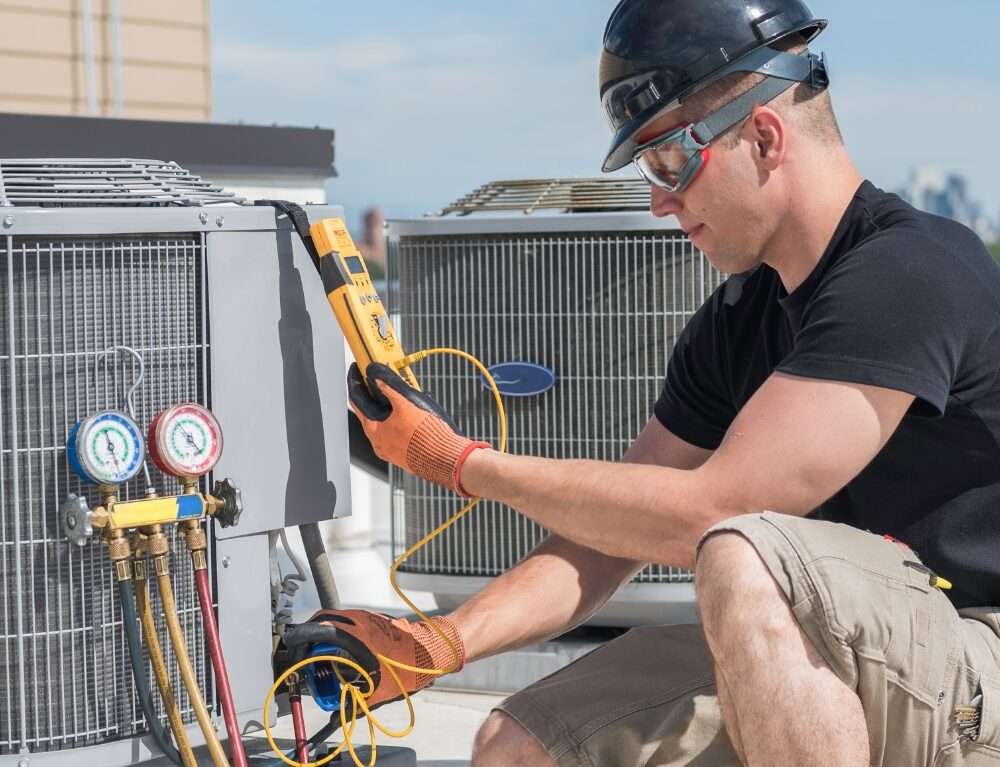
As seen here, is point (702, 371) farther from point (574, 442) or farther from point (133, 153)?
point (133, 153)

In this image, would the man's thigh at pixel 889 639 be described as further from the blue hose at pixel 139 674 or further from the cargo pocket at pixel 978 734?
the blue hose at pixel 139 674

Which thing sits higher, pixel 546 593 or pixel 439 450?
pixel 439 450

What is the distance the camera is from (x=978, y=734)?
2301mm

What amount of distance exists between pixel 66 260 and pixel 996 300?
1590mm

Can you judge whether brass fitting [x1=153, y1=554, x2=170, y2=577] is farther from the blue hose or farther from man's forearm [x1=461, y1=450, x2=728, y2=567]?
man's forearm [x1=461, y1=450, x2=728, y2=567]

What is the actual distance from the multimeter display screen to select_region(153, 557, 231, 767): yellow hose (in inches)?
25.8

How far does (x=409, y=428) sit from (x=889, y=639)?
0.94 metres

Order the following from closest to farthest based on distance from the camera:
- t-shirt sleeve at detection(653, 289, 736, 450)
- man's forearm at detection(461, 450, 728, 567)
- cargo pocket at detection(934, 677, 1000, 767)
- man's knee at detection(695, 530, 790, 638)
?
man's knee at detection(695, 530, 790, 638)
cargo pocket at detection(934, 677, 1000, 767)
man's forearm at detection(461, 450, 728, 567)
t-shirt sleeve at detection(653, 289, 736, 450)

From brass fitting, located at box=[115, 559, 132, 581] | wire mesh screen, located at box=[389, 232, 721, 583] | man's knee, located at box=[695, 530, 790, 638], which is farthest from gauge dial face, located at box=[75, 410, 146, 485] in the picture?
wire mesh screen, located at box=[389, 232, 721, 583]

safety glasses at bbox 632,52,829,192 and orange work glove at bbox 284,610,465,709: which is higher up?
safety glasses at bbox 632,52,829,192

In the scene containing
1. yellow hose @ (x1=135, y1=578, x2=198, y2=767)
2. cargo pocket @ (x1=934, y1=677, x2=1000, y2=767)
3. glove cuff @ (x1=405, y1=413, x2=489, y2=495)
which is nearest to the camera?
cargo pocket @ (x1=934, y1=677, x2=1000, y2=767)

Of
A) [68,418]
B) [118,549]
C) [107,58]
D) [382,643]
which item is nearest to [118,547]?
[118,549]

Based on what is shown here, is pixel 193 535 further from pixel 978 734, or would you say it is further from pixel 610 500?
pixel 978 734

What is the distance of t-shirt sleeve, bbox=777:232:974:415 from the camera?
233 centimetres
